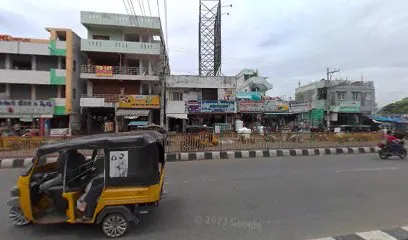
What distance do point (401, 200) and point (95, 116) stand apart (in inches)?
1282

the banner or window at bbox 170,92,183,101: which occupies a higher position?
the banner

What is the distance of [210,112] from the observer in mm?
34500

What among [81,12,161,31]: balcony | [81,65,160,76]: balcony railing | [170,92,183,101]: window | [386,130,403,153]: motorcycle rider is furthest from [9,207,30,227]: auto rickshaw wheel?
[81,12,161,31]: balcony

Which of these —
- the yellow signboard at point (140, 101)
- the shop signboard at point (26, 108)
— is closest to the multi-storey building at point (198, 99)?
the yellow signboard at point (140, 101)

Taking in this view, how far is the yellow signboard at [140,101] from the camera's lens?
3309cm

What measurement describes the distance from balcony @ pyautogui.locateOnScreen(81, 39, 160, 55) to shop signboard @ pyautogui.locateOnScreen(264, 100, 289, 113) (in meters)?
13.6

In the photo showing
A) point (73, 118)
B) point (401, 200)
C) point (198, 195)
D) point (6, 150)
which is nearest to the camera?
point (401, 200)

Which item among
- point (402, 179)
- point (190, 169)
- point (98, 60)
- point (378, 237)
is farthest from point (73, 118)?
point (378, 237)

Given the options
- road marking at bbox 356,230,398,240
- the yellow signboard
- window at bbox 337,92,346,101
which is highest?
window at bbox 337,92,346,101

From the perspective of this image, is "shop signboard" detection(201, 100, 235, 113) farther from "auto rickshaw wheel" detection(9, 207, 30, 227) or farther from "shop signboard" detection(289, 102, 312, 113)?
"auto rickshaw wheel" detection(9, 207, 30, 227)

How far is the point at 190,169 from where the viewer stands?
1307 centimetres

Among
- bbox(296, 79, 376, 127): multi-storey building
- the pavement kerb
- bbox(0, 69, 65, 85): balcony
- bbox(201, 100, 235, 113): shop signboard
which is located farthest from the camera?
bbox(296, 79, 376, 127): multi-storey building

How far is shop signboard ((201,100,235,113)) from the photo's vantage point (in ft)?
113

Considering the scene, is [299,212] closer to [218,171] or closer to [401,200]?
[401,200]
